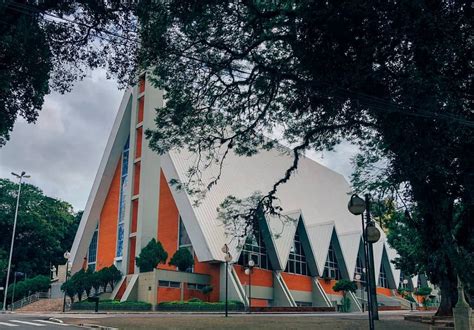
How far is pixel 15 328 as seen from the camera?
15.4m

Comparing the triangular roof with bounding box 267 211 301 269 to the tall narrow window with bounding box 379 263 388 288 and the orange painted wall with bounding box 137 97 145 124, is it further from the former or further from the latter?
the tall narrow window with bounding box 379 263 388 288

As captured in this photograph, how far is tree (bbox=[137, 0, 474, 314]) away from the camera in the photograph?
956cm

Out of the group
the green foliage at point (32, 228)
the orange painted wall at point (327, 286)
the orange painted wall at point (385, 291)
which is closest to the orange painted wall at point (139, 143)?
the orange painted wall at point (327, 286)

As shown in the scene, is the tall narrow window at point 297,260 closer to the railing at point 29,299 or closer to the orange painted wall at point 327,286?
the orange painted wall at point 327,286

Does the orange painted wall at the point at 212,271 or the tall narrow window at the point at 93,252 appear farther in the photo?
the tall narrow window at the point at 93,252

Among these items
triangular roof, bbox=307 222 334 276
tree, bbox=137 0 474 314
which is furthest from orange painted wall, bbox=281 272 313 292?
tree, bbox=137 0 474 314

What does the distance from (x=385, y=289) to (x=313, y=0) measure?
55.4 metres

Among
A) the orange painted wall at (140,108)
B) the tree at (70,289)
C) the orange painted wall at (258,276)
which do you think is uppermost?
the orange painted wall at (140,108)

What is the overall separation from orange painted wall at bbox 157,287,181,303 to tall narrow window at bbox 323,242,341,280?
19209mm

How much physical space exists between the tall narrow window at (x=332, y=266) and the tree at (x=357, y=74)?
3512 cm

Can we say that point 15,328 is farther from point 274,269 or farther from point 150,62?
point 274,269

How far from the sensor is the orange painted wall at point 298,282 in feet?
137

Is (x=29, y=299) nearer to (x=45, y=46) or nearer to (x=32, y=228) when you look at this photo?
(x=32, y=228)

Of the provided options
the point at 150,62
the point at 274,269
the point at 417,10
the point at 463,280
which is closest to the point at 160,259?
the point at 274,269
